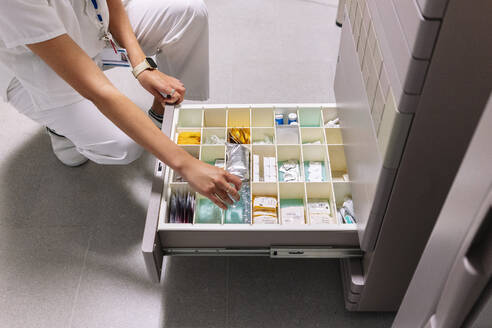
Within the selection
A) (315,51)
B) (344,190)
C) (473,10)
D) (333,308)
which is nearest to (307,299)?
(333,308)

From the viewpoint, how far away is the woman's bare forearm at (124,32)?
134 cm

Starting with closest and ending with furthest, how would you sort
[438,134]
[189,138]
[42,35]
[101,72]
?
[438,134] → [42,35] → [101,72] → [189,138]

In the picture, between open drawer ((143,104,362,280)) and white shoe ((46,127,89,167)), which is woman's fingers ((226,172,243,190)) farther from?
white shoe ((46,127,89,167))

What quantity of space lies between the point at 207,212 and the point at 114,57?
0.57 metres

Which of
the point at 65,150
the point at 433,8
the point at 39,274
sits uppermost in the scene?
the point at 433,8

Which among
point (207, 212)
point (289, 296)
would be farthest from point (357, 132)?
point (289, 296)

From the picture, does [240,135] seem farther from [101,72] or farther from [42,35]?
[42,35]

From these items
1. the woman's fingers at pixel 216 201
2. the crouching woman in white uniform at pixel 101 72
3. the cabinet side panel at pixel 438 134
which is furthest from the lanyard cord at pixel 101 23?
the cabinet side panel at pixel 438 134

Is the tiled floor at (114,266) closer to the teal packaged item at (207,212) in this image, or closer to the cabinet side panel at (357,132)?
the teal packaged item at (207,212)

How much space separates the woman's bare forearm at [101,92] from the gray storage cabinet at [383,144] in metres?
0.11

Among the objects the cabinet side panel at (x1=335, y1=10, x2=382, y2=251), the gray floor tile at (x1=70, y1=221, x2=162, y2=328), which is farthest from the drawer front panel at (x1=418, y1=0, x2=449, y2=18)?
the gray floor tile at (x1=70, y1=221, x2=162, y2=328)

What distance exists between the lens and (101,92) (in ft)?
3.33

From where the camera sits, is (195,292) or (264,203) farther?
(195,292)

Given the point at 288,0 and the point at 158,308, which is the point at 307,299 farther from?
the point at 288,0
